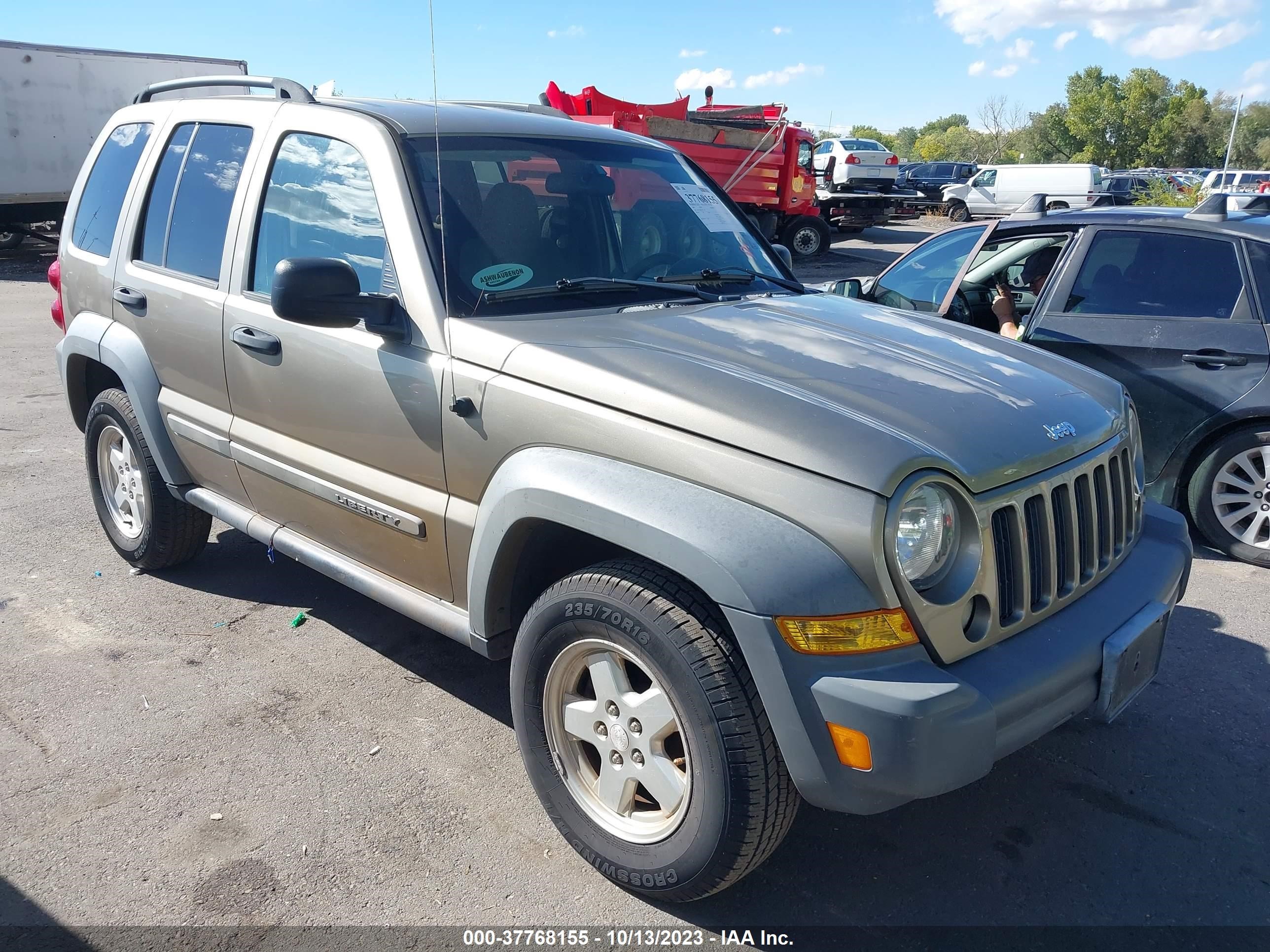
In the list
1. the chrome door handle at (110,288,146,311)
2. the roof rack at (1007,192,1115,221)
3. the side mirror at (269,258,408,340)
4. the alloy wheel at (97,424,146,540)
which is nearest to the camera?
the side mirror at (269,258,408,340)

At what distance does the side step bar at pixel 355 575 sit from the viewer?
301 cm

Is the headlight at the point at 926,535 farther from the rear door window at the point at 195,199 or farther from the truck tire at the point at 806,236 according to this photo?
the truck tire at the point at 806,236

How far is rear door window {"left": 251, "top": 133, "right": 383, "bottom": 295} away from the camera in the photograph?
3.21 metres

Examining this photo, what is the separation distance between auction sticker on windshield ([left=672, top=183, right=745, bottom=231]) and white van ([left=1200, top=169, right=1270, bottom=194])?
24.0m

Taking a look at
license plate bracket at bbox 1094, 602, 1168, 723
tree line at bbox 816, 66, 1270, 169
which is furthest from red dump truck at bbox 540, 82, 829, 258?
tree line at bbox 816, 66, 1270, 169

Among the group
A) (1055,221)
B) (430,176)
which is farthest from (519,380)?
(1055,221)

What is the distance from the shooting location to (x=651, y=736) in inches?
99.9

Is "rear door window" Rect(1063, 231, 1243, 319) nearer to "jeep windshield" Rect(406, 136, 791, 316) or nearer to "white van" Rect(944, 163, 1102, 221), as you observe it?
"jeep windshield" Rect(406, 136, 791, 316)

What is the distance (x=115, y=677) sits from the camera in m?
3.82

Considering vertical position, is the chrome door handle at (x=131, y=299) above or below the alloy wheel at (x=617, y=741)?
above

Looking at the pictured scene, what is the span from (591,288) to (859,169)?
77.1 ft

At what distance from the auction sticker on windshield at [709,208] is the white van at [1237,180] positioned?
24.0 metres

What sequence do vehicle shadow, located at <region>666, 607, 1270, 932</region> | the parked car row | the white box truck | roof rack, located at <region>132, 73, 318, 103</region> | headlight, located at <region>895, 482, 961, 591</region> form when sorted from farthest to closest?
1. the white box truck
2. the parked car row
3. roof rack, located at <region>132, 73, 318, 103</region>
4. vehicle shadow, located at <region>666, 607, 1270, 932</region>
5. headlight, located at <region>895, 482, 961, 591</region>

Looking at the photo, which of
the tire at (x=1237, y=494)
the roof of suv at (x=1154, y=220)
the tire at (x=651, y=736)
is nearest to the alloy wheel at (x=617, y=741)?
the tire at (x=651, y=736)
